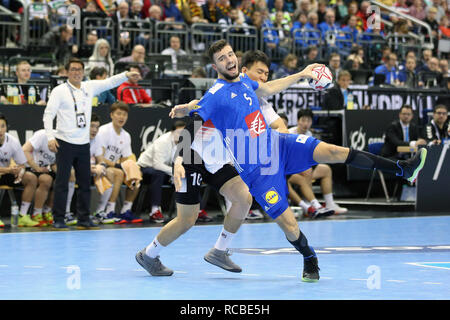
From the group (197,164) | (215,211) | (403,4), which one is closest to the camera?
(197,164)

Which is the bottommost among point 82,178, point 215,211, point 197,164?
point 215,211

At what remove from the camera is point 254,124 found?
24.4ft

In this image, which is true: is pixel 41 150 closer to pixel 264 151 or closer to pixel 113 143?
pixel 113 143

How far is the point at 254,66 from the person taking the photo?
8.31m

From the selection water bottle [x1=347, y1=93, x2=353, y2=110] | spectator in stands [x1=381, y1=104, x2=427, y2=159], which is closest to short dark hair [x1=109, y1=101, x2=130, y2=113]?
spectator in stands [x1=381, y1=104, x2=427, y2=159]

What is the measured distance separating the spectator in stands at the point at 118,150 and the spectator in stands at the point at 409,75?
783cm

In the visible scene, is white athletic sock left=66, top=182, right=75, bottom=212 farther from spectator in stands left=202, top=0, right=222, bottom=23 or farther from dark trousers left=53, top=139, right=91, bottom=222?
spectator in stands left=202, top=0, right=222, bottom=23

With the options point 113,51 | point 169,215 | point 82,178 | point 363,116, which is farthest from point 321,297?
point 113,51

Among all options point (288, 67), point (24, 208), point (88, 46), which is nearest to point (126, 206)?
point (24, 208)

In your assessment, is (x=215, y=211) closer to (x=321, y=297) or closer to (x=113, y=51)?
(x=113, y=51)

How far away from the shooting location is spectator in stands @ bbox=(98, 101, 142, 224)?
1314cm

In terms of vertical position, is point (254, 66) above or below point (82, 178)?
above

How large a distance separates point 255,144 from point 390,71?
40.6 ft

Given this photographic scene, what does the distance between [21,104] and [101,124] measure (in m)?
1.36
